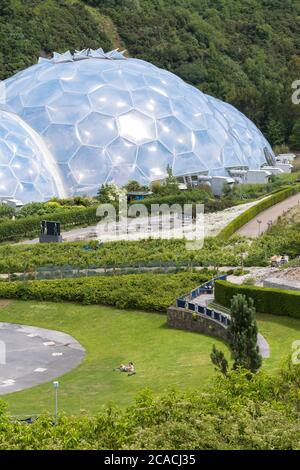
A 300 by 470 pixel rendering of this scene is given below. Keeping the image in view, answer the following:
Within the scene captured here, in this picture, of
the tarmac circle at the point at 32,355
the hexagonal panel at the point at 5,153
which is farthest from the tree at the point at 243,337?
the hexagonal panel at the point at 5,153

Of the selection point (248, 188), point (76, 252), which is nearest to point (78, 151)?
point (248, 188)

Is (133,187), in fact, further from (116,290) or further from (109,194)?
(116,290)

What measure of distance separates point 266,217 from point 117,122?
11512 millimetres

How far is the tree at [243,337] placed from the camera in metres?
19.8

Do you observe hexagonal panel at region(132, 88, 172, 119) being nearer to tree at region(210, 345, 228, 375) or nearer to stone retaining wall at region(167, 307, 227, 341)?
stone retaining wall at region(167, 307, 227, 341)

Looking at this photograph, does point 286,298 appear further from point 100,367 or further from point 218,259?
point 218,259

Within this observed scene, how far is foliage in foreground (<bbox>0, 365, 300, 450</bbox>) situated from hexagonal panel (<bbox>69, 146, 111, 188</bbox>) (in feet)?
117

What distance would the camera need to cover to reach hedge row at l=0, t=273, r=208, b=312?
3067 cm

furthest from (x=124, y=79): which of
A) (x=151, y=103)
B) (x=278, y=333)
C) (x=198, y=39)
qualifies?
(x=198, y=39)

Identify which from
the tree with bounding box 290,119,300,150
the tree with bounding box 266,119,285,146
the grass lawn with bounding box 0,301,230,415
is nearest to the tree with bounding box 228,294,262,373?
the grass lawn with bounding box 0,301,230,415

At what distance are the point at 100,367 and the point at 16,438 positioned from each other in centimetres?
975

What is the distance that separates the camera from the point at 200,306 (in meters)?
27.9

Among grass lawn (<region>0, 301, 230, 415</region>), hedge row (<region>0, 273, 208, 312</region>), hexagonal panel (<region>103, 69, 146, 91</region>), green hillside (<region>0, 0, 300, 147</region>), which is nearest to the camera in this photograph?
grass lawn (<region>0, 301, 230, 415</region>)

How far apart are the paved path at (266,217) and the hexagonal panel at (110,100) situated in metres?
11.1
